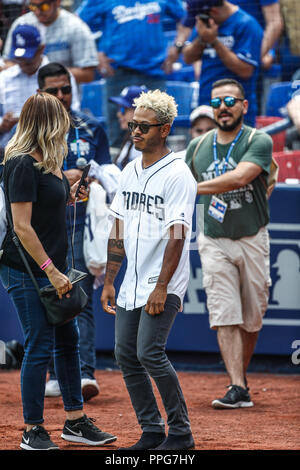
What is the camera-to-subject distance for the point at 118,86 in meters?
9.16

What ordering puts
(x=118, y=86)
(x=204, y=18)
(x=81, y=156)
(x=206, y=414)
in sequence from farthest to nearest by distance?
(x=118, y=86)
(x=204, y=18)
(x=81, y=156)
(x=206, y=414)

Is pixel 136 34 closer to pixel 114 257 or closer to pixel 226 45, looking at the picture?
pixel 226 45

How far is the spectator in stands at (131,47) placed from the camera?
897cm

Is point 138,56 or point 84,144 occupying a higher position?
point 138,56

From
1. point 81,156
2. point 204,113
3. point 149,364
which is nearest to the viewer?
point 149,364

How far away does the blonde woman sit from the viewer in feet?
14.9

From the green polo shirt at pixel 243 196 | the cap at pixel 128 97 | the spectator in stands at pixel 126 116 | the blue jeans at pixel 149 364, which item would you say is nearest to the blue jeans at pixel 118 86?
the spectator in stands at pixel 126 116

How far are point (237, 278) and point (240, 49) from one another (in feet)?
8.91

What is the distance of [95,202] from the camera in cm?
650

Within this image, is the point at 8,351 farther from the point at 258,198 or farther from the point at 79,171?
the point at 258,198

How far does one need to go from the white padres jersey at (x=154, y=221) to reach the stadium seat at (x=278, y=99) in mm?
5327

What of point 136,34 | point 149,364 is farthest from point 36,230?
point 136,34

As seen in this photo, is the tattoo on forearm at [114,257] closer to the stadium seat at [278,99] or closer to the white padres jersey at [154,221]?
the white padres jersey at [154,221]
